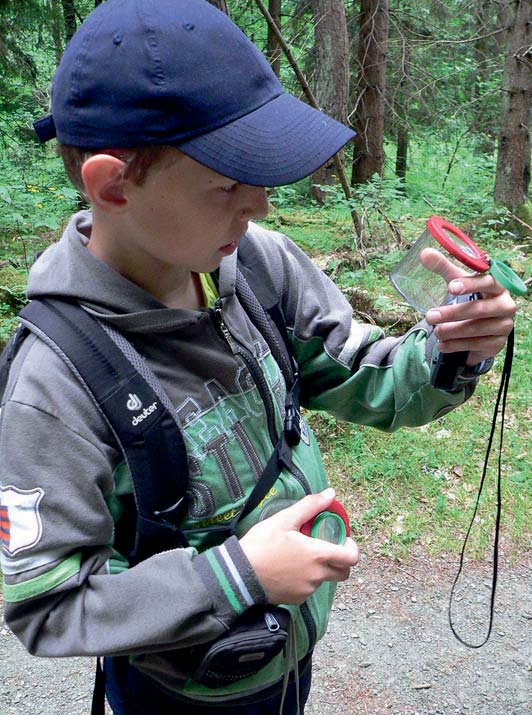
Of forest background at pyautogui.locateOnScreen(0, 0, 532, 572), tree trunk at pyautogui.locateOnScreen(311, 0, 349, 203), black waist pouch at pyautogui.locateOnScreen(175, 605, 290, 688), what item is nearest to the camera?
black waist pouch at pyautogui.locateOnScreen(175, 605, 290, 688)

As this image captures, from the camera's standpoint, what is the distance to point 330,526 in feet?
4.35

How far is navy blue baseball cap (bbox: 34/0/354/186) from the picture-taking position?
1107 millimetres

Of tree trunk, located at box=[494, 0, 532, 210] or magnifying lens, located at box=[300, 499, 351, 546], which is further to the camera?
tree trunk, located at box=[494, 0, 532, 210]

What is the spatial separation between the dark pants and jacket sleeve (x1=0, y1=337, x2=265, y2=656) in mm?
381

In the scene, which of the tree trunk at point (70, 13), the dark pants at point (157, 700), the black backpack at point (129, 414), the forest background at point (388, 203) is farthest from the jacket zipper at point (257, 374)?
the tree trunk at point (70, 13)

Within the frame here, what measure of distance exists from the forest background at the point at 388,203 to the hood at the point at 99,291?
2702 mm

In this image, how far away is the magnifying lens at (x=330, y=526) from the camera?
129 cm

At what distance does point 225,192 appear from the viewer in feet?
3.97

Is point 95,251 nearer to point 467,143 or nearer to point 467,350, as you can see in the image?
point 467,350

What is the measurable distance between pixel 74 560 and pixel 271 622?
1.28 ft

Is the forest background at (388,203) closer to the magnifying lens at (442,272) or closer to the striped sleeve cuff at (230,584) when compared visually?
the magnifying lens at (442,272)

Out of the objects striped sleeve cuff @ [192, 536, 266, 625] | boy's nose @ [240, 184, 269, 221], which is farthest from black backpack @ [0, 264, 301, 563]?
boy's nose @ [240, 184, 269, 221]

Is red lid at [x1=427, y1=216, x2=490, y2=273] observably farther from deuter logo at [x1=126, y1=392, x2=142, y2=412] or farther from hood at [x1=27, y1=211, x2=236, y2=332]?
deuter logo at [x1=126, y1=392, x2=142, y2=412]

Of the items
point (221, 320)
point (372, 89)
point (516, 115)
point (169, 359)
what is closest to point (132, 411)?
point (169, 359)
